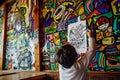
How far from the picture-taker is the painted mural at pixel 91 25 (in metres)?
1.62

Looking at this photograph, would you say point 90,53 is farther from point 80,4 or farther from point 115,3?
point 80,4

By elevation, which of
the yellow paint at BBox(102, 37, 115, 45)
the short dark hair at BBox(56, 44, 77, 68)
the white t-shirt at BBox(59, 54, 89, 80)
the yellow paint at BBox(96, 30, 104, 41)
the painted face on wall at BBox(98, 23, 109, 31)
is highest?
the painted face on wall at BBox(98, 23, 109, 31)

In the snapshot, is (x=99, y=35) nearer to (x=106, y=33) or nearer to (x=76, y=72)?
(x=106, y=33)

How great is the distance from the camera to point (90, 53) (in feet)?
3.86

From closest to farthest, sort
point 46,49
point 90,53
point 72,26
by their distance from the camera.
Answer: point 90,53 < point 72,26 < point 46,49

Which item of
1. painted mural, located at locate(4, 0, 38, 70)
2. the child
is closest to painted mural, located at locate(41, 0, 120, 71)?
painted mural, located at locate(4, 0, 38, 70)

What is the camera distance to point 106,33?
168 cm

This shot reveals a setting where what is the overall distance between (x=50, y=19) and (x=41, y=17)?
0.22 m

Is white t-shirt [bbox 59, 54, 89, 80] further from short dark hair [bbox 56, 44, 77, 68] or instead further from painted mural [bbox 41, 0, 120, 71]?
painted mural [bbox 41, 0, 120, 71]

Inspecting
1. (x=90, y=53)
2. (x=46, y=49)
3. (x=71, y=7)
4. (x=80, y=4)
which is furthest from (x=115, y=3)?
(x=46, y=49)

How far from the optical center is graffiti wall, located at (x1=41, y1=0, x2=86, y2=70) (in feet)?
6.65

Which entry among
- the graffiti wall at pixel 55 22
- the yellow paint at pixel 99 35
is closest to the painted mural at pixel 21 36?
the graffiti wall at pixel 55 22

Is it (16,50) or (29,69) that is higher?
(16,50)

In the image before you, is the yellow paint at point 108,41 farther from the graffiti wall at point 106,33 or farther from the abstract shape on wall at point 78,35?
the abstract shape on wall at point 78,35
